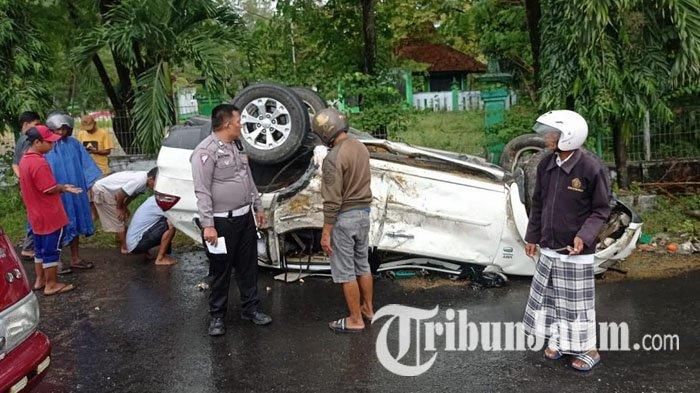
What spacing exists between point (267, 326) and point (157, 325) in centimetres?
92

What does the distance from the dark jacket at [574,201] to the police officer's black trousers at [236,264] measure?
2.16m

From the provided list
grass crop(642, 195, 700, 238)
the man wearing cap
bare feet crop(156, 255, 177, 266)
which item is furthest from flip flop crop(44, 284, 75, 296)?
grass crop(642, 195, 700, 238)

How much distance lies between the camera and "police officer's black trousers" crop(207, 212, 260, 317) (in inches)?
190

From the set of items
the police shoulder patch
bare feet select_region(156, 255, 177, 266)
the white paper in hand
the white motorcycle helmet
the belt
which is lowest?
bare feet select_region(156, 255, 177, 266)

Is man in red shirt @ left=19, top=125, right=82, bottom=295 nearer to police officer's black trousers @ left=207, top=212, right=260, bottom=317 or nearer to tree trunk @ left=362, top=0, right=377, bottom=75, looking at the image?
police officer's black trousers @ left=207, top=212, right=260, bottom=317

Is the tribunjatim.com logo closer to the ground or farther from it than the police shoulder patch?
closer to the ground

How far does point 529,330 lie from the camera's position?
4.46 meters

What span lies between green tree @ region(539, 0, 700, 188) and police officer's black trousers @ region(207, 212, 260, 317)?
4.04m

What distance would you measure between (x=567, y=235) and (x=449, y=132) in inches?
500

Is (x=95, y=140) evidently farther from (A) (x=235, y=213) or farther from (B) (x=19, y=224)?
(A) (x=235, y=213)

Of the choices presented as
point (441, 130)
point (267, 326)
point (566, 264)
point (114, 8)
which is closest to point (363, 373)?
point (267, 326)

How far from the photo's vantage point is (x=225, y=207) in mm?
4754

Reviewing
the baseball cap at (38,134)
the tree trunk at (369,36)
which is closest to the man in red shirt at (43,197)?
the baseball cap at (38,134)

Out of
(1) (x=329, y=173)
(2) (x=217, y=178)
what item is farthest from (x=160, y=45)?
(1) (x=329, y=173)
